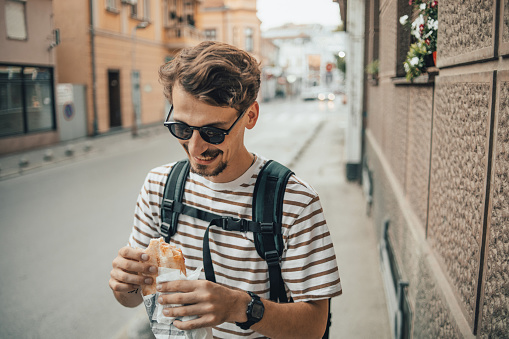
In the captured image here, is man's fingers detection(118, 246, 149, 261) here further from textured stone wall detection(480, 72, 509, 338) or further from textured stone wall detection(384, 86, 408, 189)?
textured stone wall detection(384, 86, 408, 189)

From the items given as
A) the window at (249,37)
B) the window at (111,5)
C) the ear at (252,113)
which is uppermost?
the window at (249,37)

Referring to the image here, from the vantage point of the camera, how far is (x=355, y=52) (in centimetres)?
995

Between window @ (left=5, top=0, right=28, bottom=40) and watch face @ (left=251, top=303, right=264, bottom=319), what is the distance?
14431 millimetres

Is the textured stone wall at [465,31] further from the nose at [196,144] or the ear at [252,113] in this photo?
the nose at [196,144]

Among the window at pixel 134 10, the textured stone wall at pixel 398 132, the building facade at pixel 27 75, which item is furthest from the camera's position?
the window at pixel 134 10

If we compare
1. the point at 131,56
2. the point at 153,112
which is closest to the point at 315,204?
the point at 131,56

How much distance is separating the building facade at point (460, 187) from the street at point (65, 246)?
2.66 m

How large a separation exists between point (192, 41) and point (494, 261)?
28.7 metres

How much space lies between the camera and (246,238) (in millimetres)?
1630

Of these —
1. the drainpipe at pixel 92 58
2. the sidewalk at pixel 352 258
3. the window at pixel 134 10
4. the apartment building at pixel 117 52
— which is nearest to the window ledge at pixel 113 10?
the apartment building at pixel 117 52

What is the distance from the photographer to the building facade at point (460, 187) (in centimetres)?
144

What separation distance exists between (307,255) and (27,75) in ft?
50.2

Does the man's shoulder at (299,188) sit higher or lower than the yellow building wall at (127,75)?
lower

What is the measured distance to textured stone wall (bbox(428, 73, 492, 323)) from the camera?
1.65 m
